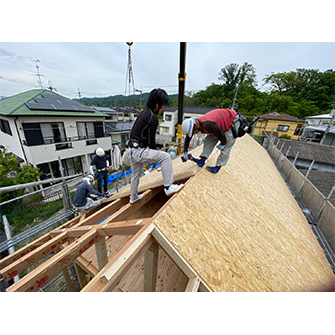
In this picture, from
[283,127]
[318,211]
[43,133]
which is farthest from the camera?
[283,127]

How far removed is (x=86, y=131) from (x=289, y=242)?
13803 mm

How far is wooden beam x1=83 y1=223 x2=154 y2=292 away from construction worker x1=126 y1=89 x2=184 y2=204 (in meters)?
0.92

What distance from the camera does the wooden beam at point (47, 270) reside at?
4.33ft

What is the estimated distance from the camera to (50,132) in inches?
382

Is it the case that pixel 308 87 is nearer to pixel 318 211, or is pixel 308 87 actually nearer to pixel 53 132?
pixel 318 211

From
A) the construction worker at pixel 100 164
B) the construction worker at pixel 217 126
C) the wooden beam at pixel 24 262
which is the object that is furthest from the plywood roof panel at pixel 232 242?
the construction worker at pixel 100 164

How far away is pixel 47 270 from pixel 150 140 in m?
1.91

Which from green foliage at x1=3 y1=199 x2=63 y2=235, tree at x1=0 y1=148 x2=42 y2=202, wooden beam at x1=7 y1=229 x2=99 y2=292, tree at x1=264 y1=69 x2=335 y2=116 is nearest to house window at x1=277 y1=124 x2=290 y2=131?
tree at x1=264 y1=69 x2=335 y2=116

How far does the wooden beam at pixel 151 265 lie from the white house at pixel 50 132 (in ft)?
33.4

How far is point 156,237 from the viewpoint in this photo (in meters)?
1.41

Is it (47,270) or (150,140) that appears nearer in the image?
(47,270)

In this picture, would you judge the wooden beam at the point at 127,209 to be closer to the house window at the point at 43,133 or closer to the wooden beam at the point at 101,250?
the wooden beam at the point at 101,250

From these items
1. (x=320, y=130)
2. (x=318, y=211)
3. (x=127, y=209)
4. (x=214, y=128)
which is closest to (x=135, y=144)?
(x=127, y=209)

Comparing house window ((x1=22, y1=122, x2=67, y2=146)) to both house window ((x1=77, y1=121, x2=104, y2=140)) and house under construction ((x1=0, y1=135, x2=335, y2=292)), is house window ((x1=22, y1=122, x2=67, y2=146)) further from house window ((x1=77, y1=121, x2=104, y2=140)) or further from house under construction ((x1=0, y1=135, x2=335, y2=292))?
house under construction ((x1=0, y1=135, x2=335, y2=292))
